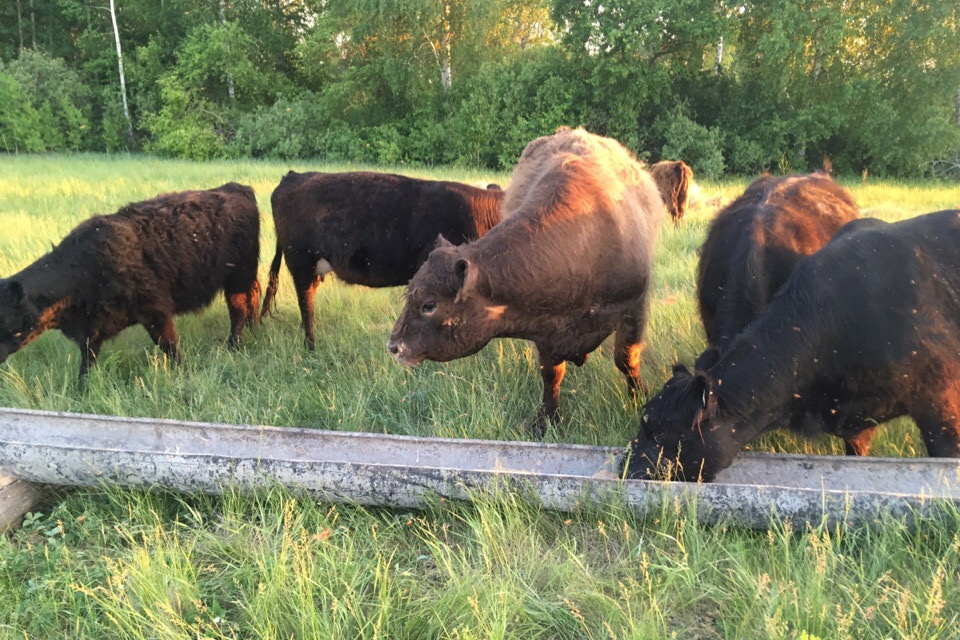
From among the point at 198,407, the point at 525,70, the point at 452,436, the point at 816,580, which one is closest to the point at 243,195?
the point at 198,407

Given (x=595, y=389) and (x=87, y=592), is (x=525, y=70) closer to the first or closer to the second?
(x=595, y=389)

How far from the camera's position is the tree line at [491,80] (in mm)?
19953

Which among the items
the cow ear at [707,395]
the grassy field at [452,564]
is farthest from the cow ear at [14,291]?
the cow ear at [707,395]

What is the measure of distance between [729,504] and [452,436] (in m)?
1.79

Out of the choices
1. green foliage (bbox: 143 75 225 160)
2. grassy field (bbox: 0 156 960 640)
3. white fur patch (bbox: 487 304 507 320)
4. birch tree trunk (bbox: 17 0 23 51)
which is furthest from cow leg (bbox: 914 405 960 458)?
birch tree trunk (bbox: 17 0 23 51)

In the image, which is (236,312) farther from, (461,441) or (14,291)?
(461,441)

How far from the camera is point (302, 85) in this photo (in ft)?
118

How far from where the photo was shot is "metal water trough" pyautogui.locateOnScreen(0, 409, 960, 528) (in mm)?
2736

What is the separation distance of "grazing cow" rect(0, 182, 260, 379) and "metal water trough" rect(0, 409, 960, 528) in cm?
136

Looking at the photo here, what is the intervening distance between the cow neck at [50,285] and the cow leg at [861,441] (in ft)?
18.8

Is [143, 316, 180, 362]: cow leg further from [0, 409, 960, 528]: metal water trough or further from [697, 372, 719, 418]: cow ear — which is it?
[697, 372, 719, 418]: cow ear

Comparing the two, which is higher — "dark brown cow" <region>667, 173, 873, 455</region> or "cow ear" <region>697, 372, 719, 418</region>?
"dark brown cow" <region>667, 173, 873, 455</region>

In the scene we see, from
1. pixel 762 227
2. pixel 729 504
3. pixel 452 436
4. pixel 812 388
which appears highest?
pixel 762 227

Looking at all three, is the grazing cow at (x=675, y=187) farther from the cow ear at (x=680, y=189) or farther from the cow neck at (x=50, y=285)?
the cow neck at (x=50, y=285)
